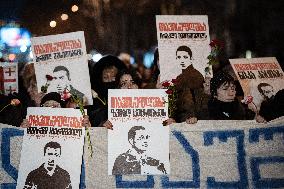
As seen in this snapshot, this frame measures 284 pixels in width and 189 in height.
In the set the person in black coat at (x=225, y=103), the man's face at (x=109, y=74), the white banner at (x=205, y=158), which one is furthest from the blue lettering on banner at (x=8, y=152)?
the person in black coat at (x=225, y=103)

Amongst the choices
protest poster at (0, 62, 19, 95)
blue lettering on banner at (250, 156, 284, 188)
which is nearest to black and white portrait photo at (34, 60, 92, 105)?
protest poster at (0, 62, 19, 95)

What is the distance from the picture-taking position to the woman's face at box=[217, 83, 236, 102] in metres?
5.28

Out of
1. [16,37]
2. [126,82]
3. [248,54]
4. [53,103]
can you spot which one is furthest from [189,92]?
[248,54]

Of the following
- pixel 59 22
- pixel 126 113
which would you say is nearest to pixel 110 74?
pixel 126 113

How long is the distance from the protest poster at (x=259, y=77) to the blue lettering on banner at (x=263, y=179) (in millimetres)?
992

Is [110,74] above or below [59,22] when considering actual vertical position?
below

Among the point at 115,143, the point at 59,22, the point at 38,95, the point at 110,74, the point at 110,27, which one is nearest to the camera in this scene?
the point at 115,143

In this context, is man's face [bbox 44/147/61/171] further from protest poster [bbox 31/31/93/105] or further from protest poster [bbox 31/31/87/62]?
protest poster [bbox 31/31/87/62]

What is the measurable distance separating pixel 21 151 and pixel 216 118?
6.95ft

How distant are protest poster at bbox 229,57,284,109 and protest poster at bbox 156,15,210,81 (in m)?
0.48

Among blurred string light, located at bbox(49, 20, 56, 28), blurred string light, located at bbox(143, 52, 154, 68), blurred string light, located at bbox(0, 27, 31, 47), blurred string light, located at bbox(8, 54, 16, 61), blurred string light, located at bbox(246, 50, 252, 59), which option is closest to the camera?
blurred string light, located at bbox(49, 20, 56, 28)

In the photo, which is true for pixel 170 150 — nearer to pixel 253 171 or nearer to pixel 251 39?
pixel 253 171

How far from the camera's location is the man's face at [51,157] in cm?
492

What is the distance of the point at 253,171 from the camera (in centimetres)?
505
